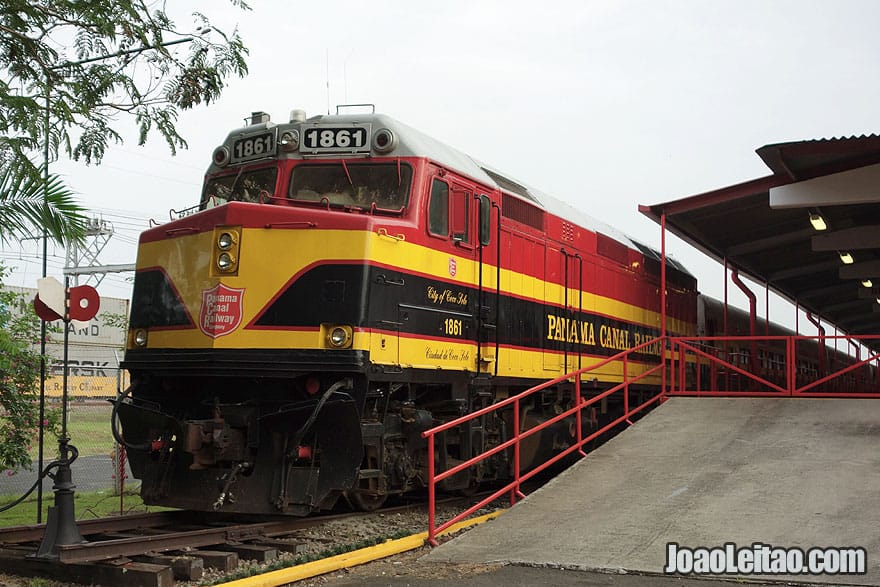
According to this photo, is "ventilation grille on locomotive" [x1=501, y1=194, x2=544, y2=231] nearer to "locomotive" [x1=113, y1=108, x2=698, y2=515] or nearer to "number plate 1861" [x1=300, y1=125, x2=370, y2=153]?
"locomotive" [x1=113, y1=108, x2=698, y2=515]

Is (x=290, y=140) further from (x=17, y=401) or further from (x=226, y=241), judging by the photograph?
(x=17, y=401)

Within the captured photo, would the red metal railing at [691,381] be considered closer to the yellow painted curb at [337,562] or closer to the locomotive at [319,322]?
the yellow painted curb at [337,562]

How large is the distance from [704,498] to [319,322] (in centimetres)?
403

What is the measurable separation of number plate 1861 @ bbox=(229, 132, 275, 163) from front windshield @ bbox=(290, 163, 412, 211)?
455 millimetres

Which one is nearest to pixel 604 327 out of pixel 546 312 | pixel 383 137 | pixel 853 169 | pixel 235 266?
pixel 546 312

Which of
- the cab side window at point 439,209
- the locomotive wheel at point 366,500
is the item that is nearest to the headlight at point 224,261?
the cab side window at point 439,209

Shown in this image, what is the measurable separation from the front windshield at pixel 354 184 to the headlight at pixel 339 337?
1.47m

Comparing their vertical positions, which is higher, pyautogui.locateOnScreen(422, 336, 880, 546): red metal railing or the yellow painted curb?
pyautogui.locateOnScreen(422, 336, 880, 546): red metal railing

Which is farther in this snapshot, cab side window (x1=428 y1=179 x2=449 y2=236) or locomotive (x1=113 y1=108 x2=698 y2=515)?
cab side window (x1=428 y1=179 x2=449 y2=236)

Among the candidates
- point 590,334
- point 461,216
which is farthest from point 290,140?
point 590,334

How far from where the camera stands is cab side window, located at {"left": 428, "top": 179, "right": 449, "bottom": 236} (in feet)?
32.3

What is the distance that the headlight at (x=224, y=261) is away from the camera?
8953 millimetres

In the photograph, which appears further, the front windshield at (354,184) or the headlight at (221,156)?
the headlight at (221,156)

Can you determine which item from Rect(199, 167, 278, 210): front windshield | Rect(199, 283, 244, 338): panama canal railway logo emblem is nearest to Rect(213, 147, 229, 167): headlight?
Rect(199, 167, 278, 210): front windshield
